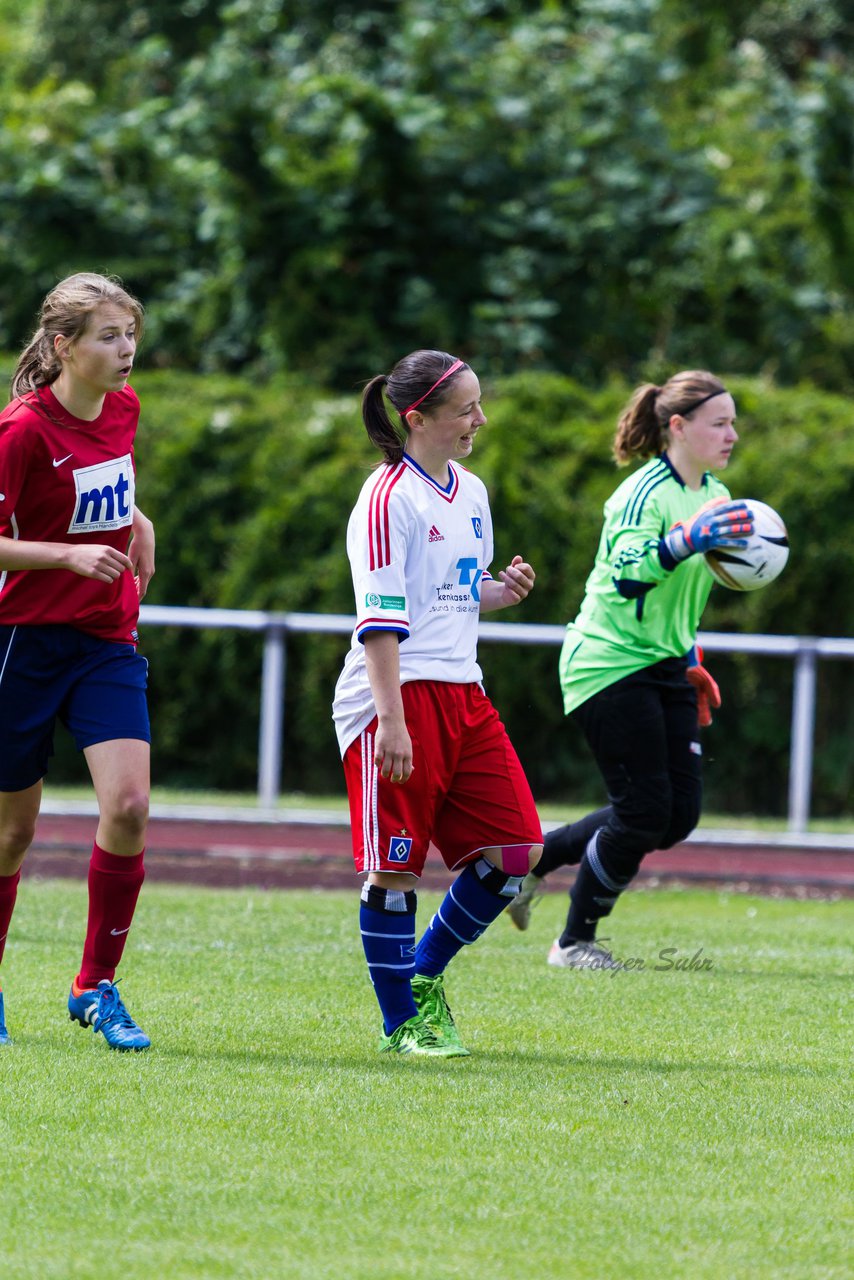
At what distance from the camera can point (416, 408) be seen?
507cm

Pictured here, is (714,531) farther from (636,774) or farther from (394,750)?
(394,750)

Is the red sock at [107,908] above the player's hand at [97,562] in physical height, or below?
below

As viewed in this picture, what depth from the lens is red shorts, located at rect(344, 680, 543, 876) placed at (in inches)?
194

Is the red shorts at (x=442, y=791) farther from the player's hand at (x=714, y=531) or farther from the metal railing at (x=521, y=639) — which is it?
the metal railing at (x=521, y=639)

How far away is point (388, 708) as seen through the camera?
477cm

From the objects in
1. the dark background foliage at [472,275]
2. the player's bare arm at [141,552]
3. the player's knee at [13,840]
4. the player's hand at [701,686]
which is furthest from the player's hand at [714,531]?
the dark background foliage at [472,275]

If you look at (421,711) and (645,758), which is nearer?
(421,711)

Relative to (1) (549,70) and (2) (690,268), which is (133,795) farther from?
(1) (549,70)

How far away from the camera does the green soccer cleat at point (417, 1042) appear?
195 inches

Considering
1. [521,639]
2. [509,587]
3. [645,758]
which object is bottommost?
[521,639]

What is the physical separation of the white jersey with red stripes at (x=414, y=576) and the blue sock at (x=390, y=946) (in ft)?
1.43

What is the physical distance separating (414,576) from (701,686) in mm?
2251

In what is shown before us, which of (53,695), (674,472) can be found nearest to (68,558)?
(53,695)

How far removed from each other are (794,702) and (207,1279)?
10.1 metres
